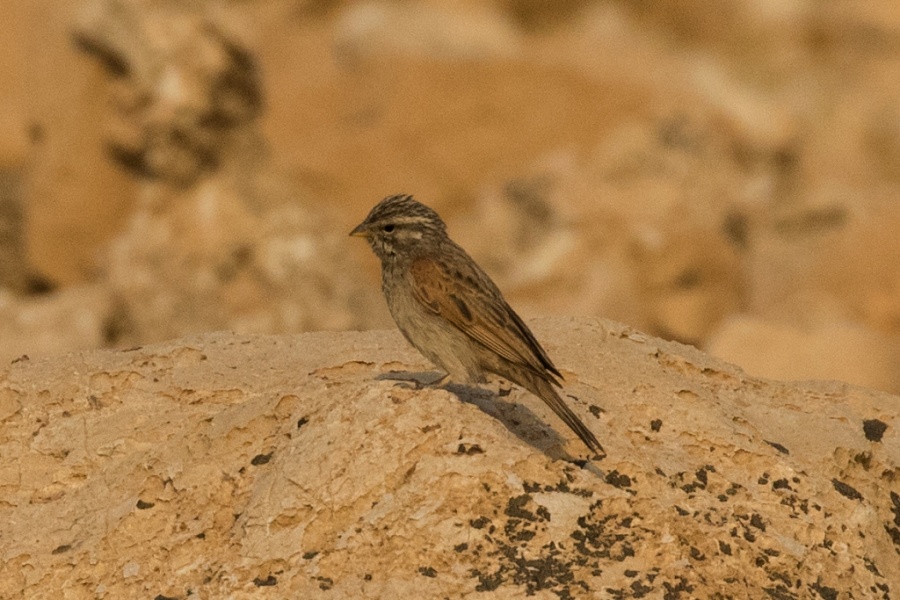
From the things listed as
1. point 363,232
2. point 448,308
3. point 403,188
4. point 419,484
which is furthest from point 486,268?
point 419,484

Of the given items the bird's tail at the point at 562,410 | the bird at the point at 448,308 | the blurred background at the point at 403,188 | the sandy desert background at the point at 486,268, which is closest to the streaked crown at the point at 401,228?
the bird at the point at 448,308

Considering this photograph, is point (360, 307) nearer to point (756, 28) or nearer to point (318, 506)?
point (318, 506)

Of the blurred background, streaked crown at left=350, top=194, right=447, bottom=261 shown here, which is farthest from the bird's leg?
the blurred background

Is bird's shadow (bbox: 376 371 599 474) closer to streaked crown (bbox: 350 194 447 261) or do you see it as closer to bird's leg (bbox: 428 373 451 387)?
bird's leg (bbox: 428 373 451 387)

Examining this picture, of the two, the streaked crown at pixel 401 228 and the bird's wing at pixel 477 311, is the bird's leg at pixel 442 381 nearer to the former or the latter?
the bird's wing at pixel 477 311

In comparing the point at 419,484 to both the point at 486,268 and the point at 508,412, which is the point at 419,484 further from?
the point at 486,268

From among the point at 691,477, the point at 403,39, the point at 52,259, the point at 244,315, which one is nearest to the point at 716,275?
the point at 244,315
